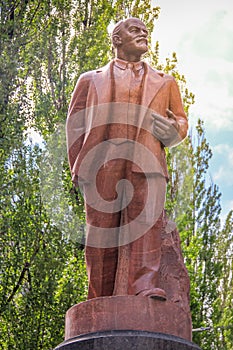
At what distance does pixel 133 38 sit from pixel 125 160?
1041mm

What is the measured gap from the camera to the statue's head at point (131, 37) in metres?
6.44

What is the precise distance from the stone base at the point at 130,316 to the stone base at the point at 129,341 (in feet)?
0.33

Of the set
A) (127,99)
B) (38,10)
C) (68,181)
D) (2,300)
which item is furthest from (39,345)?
(127,99)

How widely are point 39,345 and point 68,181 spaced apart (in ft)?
10.5

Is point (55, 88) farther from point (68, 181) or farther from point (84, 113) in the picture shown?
point (84, 113)

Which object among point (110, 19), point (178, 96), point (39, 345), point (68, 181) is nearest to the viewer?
point (178, 96)

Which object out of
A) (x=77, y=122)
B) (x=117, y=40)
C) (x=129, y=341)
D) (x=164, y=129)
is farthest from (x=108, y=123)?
Result: (x=129, y=341)

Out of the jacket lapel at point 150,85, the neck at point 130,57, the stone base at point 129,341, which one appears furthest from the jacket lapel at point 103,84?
the stone base at point 129,341

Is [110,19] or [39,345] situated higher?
[110,19]

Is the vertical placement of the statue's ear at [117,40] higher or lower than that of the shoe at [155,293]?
higher

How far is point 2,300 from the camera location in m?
13.5

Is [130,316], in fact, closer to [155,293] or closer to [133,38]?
[155,293]

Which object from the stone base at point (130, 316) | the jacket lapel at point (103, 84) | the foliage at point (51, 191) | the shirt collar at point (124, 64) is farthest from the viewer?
the foliage at point (51, 191)

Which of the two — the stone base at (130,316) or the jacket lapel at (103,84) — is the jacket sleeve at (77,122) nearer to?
the jacket lapel at (103,84)
